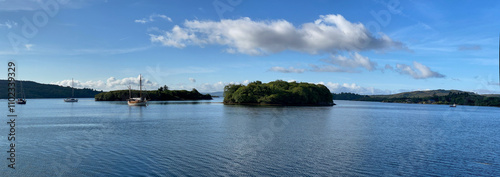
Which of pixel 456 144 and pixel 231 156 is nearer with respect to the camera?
pixel 231 156

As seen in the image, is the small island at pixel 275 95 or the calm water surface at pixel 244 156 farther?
the small island at pixel 275 95

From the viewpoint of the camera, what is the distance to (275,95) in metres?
161

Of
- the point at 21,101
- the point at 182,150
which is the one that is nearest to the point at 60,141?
the point at 182,150

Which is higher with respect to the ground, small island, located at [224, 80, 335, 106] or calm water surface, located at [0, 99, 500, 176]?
small island, located at [224, 80, 335, 106]

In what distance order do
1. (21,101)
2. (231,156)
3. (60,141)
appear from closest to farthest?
1. (231,156)
2. (60,141)
3. (21,101)

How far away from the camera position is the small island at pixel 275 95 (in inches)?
6393

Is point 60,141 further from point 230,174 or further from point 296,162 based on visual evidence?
point 296,162

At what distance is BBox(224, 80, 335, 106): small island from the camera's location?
162 meters

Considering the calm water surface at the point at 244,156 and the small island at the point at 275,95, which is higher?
the small island at the point at 275,95

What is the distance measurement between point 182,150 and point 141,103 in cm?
11608

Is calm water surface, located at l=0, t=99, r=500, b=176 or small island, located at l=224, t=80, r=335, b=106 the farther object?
small island, located at l=224, t=80, r=335, b=106

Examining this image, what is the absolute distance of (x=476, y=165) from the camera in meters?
24.5

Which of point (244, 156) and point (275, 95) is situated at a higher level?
point (275, 95)

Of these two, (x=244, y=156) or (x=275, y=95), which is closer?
(x=244, y=156)
